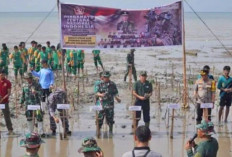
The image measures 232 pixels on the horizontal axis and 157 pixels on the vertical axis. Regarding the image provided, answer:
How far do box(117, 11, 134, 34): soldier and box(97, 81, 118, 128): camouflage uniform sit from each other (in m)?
2.00

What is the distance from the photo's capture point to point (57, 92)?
11.2m

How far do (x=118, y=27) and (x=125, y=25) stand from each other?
0.66 ft

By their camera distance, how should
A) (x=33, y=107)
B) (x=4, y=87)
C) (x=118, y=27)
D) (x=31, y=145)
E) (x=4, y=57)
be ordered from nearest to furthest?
(x=31, y=145) → (x=33, y=107) → (x=4, y=87) → (x=118, y=27) → (x=4, y=57)

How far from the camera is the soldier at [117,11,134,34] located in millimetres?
12578

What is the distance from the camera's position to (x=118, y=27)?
41.2 feet

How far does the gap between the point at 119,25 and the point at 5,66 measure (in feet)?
24.8

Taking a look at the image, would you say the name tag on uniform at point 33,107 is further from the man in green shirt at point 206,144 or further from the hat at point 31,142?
the hat at point 31,142

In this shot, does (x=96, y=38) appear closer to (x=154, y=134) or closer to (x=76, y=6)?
(x=76, y=6)

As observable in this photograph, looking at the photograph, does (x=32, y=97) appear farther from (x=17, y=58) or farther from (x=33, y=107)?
(x=17, y=58)

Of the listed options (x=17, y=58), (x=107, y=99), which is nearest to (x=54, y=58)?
(x=17, y=58)

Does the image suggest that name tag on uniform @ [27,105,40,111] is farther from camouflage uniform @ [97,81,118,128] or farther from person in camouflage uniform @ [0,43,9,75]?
person in camouflage uniform @ [0,43,9,75]

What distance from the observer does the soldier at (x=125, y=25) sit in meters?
12.6

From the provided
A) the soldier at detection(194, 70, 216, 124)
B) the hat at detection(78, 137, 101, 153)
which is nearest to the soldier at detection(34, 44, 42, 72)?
the soldier at detection(194, 70, 216, 124)

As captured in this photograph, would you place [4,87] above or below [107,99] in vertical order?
above
